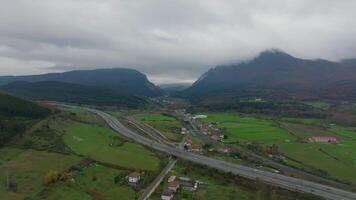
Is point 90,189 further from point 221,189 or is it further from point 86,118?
point 86,118

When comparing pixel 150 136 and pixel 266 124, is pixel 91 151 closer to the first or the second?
pixel 150 136

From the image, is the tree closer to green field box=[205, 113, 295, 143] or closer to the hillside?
the hillside

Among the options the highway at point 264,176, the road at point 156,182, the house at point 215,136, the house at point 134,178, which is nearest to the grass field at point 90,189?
the road at point 156,182

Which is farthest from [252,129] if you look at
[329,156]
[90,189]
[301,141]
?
[90,189]

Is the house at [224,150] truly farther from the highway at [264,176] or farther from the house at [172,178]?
the house at [172,178]

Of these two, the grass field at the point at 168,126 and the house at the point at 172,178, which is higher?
the grass field at the point at 168,126
